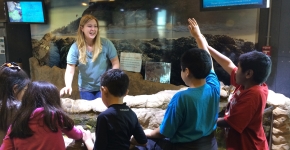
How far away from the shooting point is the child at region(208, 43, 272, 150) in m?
1.61

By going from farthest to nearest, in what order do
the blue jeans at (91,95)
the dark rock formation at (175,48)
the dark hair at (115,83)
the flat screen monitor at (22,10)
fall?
the flat screen monitor at (22,10) → the dark rock formation at (175,48) → the blue jeans at (91,95) → the dark hair at (115,83)

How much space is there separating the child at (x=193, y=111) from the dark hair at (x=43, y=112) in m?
0.60

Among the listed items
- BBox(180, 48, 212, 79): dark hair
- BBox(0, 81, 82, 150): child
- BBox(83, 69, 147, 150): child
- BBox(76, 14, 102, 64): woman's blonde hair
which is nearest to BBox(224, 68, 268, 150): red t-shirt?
BBox(180, 48, 212, 79): dark hair

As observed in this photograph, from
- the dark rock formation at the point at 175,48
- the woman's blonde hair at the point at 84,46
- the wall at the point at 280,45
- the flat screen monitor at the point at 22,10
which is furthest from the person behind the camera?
the flat screen monitor at the point at 22,10

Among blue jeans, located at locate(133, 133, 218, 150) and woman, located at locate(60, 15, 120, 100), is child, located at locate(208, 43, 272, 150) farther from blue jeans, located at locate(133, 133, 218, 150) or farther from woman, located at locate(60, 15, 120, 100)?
woman, located at locate(60, 15, 120, 100)

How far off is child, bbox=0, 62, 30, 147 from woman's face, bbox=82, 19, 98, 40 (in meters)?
0.97

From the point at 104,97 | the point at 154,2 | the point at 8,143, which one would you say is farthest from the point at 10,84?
the point at 154,2

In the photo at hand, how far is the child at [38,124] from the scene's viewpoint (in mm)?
1562

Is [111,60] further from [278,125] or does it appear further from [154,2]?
[154,2]

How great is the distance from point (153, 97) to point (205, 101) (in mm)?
1343

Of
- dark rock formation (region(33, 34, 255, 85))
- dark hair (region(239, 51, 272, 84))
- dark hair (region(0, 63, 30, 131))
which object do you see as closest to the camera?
dark hair (region(239, 51, 272, 84))

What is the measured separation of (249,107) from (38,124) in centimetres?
127

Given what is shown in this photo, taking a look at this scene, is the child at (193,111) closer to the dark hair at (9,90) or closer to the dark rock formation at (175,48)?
the dark hair at (9,90)

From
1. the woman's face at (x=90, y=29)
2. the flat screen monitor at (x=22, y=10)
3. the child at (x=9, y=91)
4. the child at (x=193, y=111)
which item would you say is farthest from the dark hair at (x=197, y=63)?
the flat screen monitor at (x=22, y=10)
